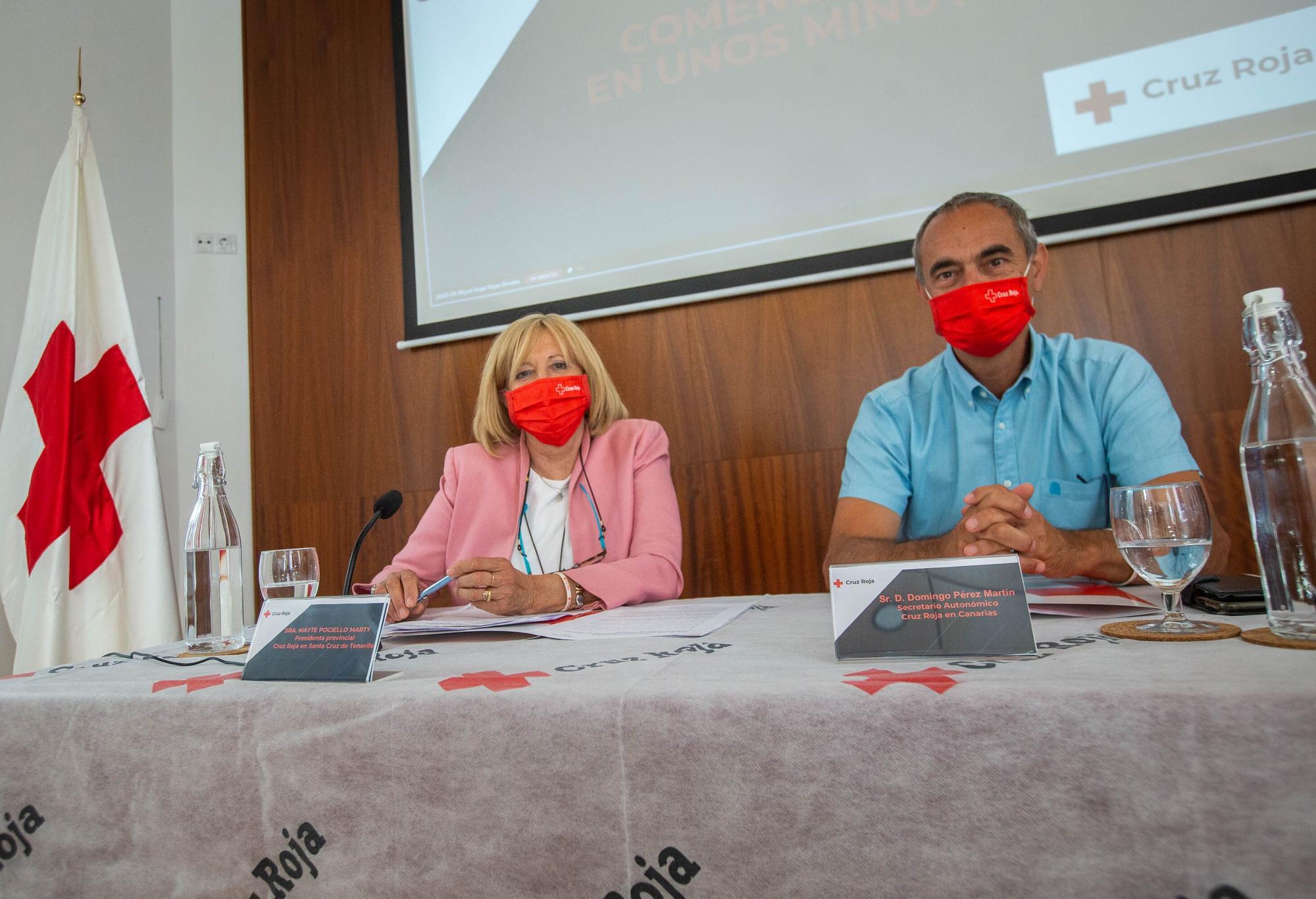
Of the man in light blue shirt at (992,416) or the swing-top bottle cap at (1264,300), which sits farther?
the man in light blue shirt at (992,416)

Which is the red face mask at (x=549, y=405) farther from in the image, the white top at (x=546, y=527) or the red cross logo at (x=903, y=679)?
the red cross logo at (x=903, y=679)

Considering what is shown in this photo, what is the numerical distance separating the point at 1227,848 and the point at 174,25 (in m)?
3.46

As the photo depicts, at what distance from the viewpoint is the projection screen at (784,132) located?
1.68 metres

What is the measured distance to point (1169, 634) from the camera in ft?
1.91

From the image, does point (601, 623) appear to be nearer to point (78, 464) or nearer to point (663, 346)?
point (663, 346)

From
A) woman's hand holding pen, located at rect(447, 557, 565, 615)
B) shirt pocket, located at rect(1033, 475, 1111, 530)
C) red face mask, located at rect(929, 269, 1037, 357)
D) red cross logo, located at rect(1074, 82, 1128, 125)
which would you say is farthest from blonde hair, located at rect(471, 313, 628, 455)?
red cross logo, located at rect(1074, 82, 1128, 125)

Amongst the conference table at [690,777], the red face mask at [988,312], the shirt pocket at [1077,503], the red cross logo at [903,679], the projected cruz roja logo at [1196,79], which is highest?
the projected cruz roja logo at [1196,79]

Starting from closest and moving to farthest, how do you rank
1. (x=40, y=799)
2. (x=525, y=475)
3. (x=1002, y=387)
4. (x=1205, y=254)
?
(x=40, y=799) < (x=1002, y=387) < (x=525, y=475) < (x=1205, y=254)

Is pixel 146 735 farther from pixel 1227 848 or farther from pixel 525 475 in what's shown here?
pixel 525 475

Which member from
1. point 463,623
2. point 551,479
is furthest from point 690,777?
point 551,479

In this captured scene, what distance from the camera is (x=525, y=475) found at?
1.57m

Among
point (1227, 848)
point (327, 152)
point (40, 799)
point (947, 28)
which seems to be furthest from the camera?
point (327, 152)

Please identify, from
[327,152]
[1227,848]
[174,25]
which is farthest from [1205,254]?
[174,25]

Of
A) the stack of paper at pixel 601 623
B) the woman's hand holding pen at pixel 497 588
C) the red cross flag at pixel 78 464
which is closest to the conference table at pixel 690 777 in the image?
the stack of paper at pixel 601 623
